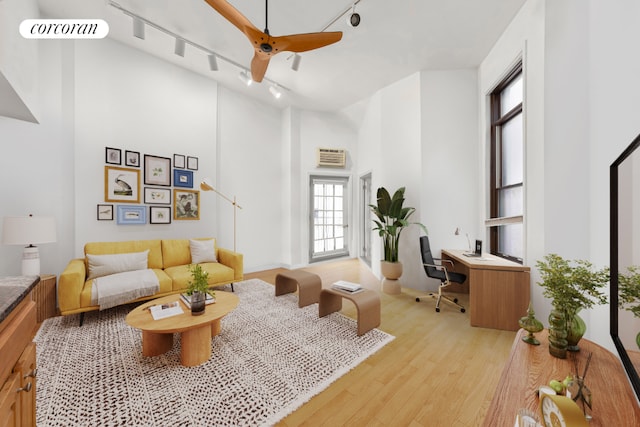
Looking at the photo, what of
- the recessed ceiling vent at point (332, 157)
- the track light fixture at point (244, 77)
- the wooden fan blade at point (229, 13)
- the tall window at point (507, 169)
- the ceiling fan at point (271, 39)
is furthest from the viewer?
the recessed ceiling vent at point (332, 157)

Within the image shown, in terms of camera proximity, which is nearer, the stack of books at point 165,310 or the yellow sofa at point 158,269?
the stack of books at point 165,310

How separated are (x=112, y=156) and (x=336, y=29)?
3563mm

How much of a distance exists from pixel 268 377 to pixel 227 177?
12.3ft

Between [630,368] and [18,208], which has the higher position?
[18,208]

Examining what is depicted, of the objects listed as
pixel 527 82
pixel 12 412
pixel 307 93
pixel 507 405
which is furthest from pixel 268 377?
pixel 307 93

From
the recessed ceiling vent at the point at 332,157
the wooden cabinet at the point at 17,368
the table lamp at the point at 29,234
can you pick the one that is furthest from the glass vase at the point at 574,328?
the recessed ceiling vent at the point at 332,157

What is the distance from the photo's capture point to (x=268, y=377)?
72.7 inches

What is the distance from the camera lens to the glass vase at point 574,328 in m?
1.16

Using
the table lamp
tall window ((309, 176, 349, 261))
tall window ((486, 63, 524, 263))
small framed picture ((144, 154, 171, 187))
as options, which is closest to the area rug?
the table lamp

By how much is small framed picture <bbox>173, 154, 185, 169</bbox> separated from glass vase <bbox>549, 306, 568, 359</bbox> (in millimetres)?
4714

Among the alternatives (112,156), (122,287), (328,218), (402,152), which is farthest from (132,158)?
(402,152)

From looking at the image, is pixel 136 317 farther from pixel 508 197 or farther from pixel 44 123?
pixel 508 197

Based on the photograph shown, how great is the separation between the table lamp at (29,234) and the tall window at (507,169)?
17.6 ft

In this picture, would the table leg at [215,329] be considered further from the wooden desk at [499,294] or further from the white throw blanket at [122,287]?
the wooden desk at [499,294]
